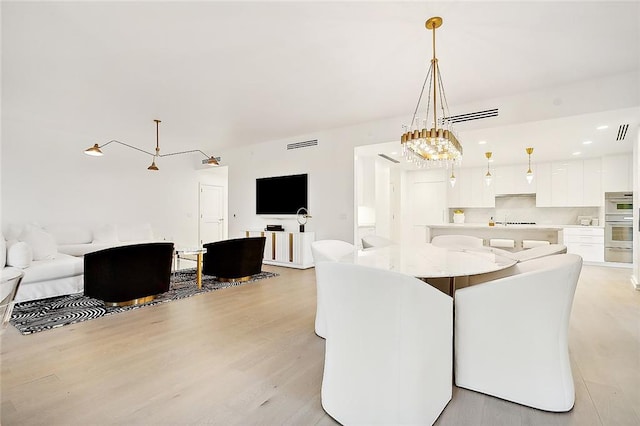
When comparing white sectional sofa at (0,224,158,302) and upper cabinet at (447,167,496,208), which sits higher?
upper cabinet at (447,167,496,208)

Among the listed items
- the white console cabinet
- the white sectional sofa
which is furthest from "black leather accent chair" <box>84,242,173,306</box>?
the white console cabinet

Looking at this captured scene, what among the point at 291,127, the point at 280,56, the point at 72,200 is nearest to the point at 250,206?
the point at 291,127

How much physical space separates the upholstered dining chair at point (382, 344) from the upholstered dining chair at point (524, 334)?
0.35m

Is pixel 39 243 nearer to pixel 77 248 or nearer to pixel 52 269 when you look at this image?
pixel 52 269

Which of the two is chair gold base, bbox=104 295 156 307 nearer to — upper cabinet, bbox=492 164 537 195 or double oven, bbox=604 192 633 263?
upper cabinet, bbox=492 164 537 195

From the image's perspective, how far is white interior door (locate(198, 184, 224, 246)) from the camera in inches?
338

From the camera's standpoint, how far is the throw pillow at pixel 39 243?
13.4 ft

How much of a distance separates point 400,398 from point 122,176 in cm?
753

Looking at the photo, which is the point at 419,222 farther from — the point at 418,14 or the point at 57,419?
the point at 57,419

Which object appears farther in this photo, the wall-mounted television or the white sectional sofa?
the wall-mounted television

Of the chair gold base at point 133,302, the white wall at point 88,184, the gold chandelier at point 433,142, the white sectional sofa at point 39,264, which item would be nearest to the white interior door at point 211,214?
the white wall at point 88,184

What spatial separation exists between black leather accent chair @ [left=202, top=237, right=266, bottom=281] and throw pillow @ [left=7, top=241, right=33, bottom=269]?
2.05m

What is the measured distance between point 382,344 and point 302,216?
4.92m

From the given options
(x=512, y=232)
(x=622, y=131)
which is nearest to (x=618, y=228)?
(x=512, y=232)
